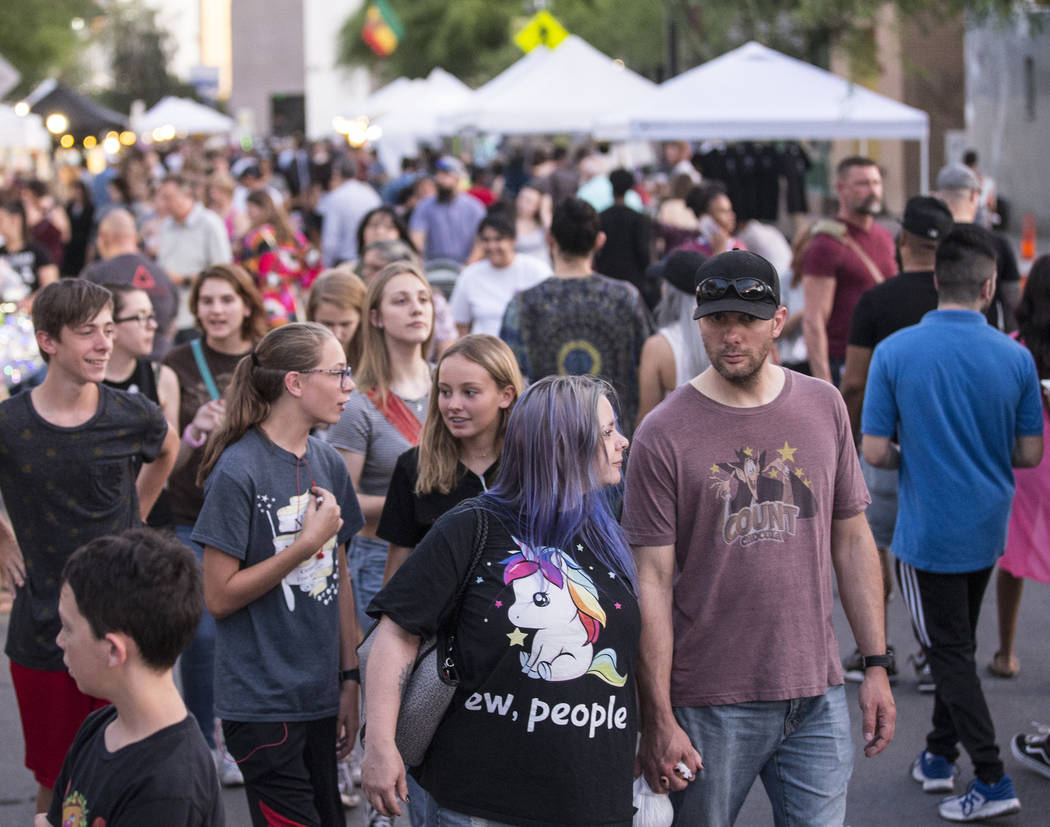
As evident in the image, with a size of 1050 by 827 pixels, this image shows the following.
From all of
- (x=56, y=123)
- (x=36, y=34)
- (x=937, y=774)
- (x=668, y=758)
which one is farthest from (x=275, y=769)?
(x=36, y=34)

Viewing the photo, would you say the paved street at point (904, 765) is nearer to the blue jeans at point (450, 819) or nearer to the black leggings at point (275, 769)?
the black leggings at point (275, 769)

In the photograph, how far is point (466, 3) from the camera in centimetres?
6519

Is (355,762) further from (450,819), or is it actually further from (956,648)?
(450,819)

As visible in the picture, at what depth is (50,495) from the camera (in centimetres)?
449

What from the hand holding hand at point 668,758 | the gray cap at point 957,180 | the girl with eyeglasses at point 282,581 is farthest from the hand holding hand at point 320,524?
the gray cap at point 957,180

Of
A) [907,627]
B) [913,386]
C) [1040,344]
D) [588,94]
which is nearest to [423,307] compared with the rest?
[913,386]

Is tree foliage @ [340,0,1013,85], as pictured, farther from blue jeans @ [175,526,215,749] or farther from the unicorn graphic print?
the unicorn graphic print

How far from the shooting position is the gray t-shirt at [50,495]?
446cm

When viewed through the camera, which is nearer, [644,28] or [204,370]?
[204,370]

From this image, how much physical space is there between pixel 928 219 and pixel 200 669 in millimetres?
3678

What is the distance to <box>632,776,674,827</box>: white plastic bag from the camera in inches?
137

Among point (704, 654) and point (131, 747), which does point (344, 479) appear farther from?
point (131, 747)

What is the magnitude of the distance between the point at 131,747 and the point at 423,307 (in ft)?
9.25

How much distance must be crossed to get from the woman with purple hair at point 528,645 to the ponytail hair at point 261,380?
1.15m
